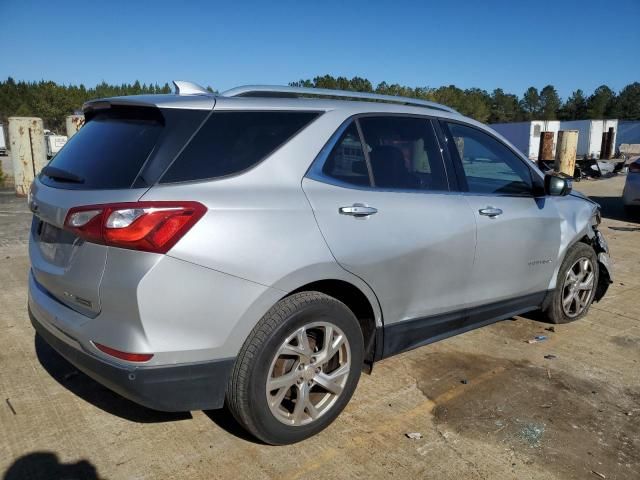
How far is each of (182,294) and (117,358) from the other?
0.41 metres

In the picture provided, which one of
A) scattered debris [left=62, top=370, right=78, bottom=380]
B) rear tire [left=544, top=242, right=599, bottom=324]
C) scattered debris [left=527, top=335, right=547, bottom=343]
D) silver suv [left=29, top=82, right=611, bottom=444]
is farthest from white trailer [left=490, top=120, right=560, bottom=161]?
scattered debris [left=62, top=370, right=78, bottom=380]

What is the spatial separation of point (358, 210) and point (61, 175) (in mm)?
1550

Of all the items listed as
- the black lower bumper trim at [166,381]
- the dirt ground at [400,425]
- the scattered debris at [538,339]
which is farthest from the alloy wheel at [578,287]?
the black lower bumper trim at [166,381]

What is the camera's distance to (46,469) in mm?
2584

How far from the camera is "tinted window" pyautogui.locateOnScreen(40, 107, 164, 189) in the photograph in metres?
2.44

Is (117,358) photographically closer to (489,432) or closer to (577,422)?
(489,432)

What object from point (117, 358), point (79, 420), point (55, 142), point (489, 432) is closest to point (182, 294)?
point (117, 358)

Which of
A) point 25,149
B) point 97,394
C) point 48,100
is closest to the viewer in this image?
point 97,394

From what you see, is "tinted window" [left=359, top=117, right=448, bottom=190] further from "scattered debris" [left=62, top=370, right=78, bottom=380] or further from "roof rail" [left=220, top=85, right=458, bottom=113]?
Answer: "scattered debris" [left=62, top=370, right=78, bottom=380]

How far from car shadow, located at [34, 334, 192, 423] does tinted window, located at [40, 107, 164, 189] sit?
1.36 m

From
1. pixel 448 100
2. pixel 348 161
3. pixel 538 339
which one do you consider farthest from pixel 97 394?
pixel 448 100

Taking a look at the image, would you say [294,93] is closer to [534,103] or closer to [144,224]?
[144,224]

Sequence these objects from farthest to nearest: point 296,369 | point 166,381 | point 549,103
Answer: point 549,103
point 296,369
point 166,381

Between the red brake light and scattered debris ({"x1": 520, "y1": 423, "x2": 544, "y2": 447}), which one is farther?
scattered debris ({"x1": 520, "y1": 423, "x2": 544, "y2": 447})
